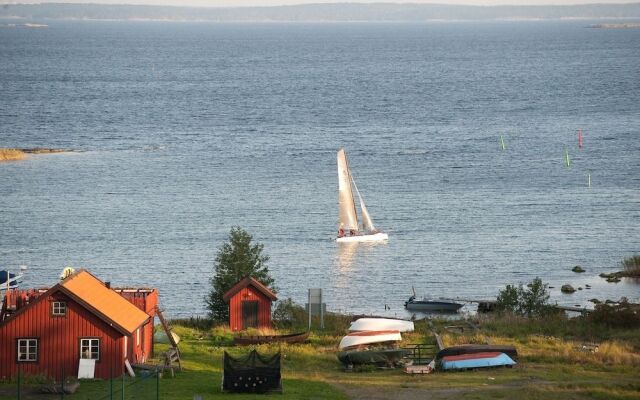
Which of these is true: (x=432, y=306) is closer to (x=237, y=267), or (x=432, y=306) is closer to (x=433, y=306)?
(x=433, y=306)

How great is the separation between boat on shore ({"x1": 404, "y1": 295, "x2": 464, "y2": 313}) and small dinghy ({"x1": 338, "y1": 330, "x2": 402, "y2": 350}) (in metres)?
19.2

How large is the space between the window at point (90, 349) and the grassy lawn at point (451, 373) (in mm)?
1168

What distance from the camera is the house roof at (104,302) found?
40844 mm

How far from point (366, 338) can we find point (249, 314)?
7.36 meters

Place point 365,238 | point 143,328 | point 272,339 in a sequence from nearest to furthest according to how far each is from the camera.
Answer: point 143,328
point 272,339
point 365,238

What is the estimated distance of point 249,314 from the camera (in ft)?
167

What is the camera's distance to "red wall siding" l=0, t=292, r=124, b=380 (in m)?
40.8

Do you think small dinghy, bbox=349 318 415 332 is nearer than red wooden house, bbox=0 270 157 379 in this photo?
No

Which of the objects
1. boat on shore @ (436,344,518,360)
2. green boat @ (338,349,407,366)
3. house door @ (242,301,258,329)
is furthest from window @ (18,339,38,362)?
boat on shore @ (436,344,518,360)

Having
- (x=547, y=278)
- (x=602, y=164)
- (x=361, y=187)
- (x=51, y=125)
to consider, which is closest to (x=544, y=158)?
(x=602, y=164)

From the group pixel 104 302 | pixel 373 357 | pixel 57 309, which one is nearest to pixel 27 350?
pixel 57 309

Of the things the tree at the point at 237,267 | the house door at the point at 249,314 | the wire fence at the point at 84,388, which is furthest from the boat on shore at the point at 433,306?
the wire fence at the point at 84,388

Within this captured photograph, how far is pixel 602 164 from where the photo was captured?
123750 mm

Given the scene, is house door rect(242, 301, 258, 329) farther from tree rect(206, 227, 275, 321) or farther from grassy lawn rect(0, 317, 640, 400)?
tree rect(206, 227, 275, 321)
